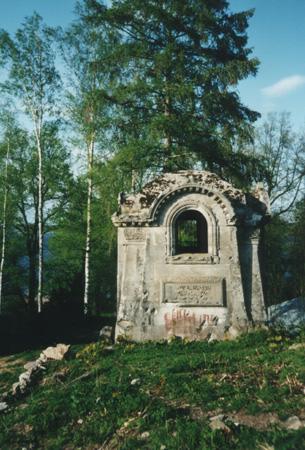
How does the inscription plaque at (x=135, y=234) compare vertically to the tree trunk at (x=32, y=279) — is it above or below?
above

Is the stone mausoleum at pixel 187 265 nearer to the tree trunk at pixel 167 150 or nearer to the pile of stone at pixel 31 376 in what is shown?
the pile of stone at pixel 31 376

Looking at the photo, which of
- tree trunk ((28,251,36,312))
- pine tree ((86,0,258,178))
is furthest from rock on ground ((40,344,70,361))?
tree trunk ((28,251,36,312))

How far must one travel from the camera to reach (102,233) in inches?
738

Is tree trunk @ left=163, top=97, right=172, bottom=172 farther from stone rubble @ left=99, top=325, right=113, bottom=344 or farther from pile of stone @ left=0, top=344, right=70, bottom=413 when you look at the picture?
pile of stone @ left=0, top=344, right=70, bottom=413

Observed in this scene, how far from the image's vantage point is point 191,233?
17.1 m

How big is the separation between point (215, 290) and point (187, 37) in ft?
33.7

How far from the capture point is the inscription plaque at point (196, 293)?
11062mm

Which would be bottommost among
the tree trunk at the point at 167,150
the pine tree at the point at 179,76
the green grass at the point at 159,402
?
the green grass at the point at 159,402

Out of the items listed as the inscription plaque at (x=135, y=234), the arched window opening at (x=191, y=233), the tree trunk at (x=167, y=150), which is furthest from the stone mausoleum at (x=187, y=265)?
the tree trunk at (x=167, y=150)

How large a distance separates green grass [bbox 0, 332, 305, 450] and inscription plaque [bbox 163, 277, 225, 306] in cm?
204

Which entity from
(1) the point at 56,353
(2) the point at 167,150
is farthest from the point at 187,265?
(2) the point at 167,150

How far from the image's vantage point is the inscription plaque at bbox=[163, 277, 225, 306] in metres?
11.1

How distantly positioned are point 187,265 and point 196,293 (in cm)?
76

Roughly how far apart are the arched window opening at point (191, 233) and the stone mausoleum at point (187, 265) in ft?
5.80
